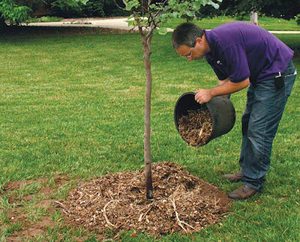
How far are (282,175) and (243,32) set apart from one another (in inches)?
65.0

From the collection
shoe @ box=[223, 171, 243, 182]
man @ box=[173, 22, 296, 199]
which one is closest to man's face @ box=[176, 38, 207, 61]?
man @ box=[173, 22, 296, 199]

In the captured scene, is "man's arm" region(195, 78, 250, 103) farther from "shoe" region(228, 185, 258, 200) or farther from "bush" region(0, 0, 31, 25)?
"bush" region(0, 0, 31, 25)

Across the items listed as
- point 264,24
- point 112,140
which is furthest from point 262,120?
point 264,24

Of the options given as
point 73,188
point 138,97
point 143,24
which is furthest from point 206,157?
point 138,97

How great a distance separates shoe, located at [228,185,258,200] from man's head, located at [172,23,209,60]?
50.9 inches

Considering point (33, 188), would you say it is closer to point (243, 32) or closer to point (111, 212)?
point (111, 212)

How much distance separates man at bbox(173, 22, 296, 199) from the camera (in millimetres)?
4082

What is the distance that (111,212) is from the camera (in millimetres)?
4254

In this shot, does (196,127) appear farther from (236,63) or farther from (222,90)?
(236,63)

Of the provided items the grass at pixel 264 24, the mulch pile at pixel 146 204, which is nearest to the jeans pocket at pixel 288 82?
the mulch pile at pixel 146 204

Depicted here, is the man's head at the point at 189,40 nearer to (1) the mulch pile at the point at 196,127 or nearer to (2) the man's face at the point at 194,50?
(2) the man's face at the point at 194,50

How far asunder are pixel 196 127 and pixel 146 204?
78 cm

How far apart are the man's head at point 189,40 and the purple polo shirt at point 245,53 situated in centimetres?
10

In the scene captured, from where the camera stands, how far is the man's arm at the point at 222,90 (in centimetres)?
411
